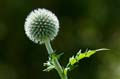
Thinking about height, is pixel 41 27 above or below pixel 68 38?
above

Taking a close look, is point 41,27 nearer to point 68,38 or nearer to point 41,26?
point 41,26

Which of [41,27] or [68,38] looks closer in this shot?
[41,27]

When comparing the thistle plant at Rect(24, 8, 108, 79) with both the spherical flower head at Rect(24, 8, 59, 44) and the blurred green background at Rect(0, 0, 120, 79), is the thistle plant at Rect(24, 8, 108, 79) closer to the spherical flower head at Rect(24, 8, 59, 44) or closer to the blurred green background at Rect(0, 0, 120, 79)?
the spherical flower head at Rect(24, 8, 59, 44)

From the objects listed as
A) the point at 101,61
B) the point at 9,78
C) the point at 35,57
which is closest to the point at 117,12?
the point at 101,61

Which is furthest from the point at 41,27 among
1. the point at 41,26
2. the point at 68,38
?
the point at 68,38

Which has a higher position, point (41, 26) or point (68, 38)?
point (41, 26)
